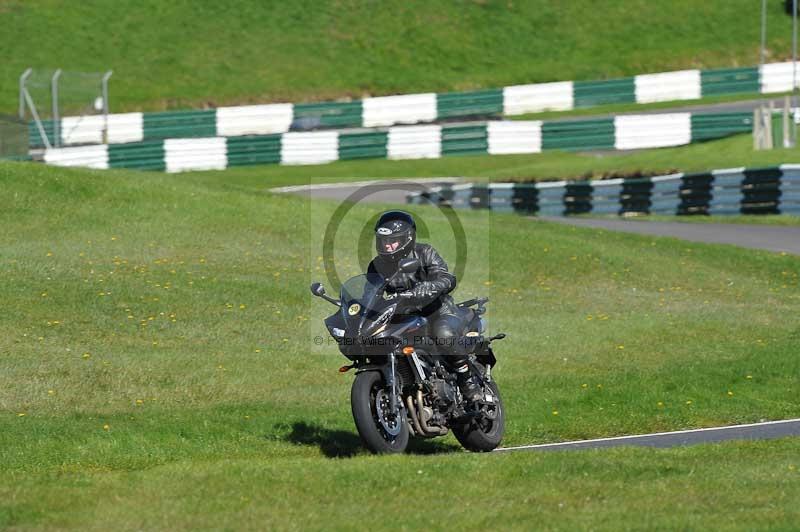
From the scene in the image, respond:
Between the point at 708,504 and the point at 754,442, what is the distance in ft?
10.1

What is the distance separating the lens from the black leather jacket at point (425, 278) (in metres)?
11.2

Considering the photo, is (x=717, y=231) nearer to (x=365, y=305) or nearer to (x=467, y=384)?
(x=467, y=384)

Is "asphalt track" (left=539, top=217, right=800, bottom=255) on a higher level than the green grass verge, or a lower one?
lower

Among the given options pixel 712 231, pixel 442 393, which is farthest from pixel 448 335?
pixel 712 231

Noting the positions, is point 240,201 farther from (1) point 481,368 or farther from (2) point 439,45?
(2) point 439,45

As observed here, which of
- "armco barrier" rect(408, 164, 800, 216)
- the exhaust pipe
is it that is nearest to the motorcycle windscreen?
the exhaust pipe

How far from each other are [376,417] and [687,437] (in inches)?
150

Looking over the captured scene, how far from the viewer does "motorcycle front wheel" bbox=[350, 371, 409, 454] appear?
1088 cm

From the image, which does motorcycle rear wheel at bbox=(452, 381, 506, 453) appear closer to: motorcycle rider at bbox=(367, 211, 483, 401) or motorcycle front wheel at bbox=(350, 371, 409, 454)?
motorcycle rider at bbox=(367, 211, 483, 401)

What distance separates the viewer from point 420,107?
47156 millimetres

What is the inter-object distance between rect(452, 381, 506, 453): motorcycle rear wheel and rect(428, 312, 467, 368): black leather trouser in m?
0.63

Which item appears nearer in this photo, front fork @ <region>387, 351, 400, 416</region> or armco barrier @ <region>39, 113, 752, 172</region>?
front fork @ <region>387, 351, 400, 416</region>

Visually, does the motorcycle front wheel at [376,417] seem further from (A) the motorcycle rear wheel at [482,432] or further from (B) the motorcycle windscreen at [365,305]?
(A) the motorcycle rear wheel at [482,432]

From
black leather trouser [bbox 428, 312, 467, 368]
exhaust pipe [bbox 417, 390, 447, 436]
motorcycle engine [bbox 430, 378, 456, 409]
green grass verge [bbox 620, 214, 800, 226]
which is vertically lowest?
exhaust pipe [bbox 417, 390, 447, 436]
